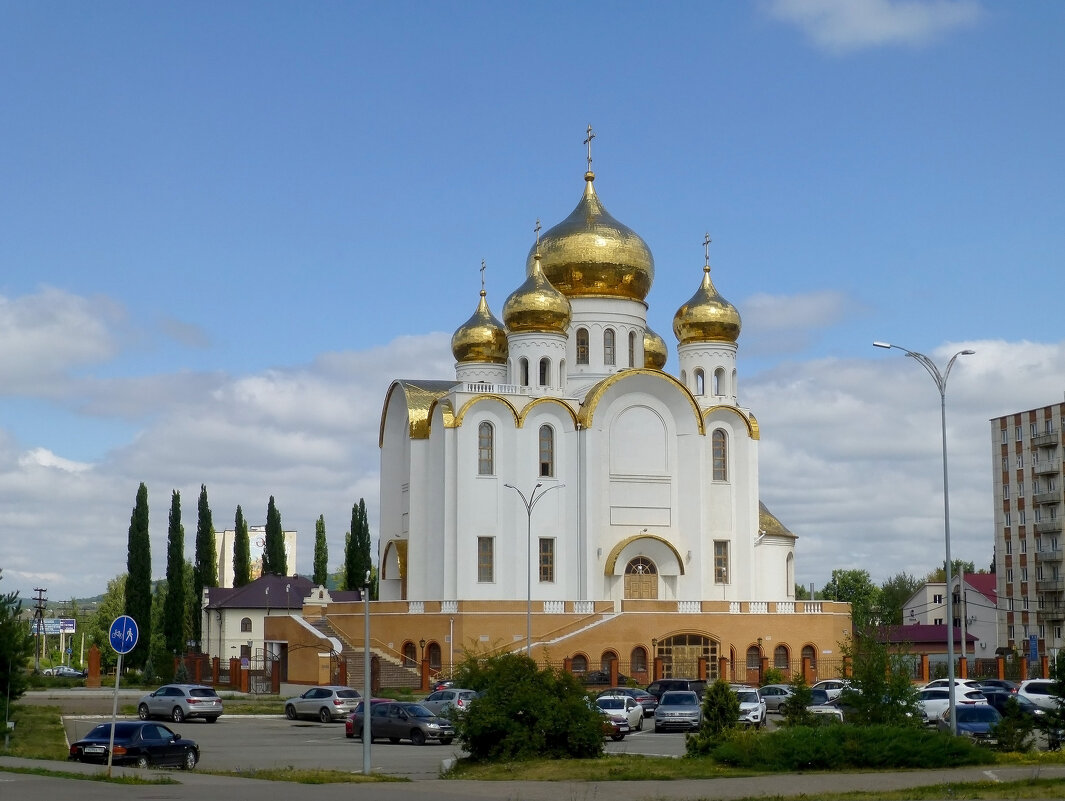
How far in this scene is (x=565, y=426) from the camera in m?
56.8

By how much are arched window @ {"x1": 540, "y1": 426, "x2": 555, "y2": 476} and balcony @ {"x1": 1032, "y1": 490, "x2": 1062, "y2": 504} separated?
30668 mm

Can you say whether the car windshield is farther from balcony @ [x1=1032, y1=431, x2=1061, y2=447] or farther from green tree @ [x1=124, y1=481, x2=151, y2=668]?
balcony @ [x1=1032, y1=431, x2=1061, y2=447]

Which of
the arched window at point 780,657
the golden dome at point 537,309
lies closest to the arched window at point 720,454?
the arched window at point 780,657

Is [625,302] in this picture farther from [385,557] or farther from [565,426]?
[385,557]

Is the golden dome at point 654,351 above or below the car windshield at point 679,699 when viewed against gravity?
above

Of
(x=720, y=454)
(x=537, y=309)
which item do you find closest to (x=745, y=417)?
(x=720, y=454)

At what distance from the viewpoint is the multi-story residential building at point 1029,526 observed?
7419cm

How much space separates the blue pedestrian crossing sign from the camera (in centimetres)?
2183

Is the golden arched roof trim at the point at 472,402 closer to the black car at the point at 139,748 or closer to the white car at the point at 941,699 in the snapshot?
the white car at the point at 941,699

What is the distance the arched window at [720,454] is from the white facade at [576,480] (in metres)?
0.05

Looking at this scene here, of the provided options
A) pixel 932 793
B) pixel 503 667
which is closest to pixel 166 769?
pixel 503 667

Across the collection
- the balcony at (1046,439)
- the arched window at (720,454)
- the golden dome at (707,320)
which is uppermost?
the golden dome at (707,320)

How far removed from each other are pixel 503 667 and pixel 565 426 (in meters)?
31.7

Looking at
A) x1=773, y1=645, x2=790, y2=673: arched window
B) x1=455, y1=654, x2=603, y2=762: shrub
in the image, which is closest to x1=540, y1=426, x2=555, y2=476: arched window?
x1=773, y1=645, x2=790, y2=673: arched window
